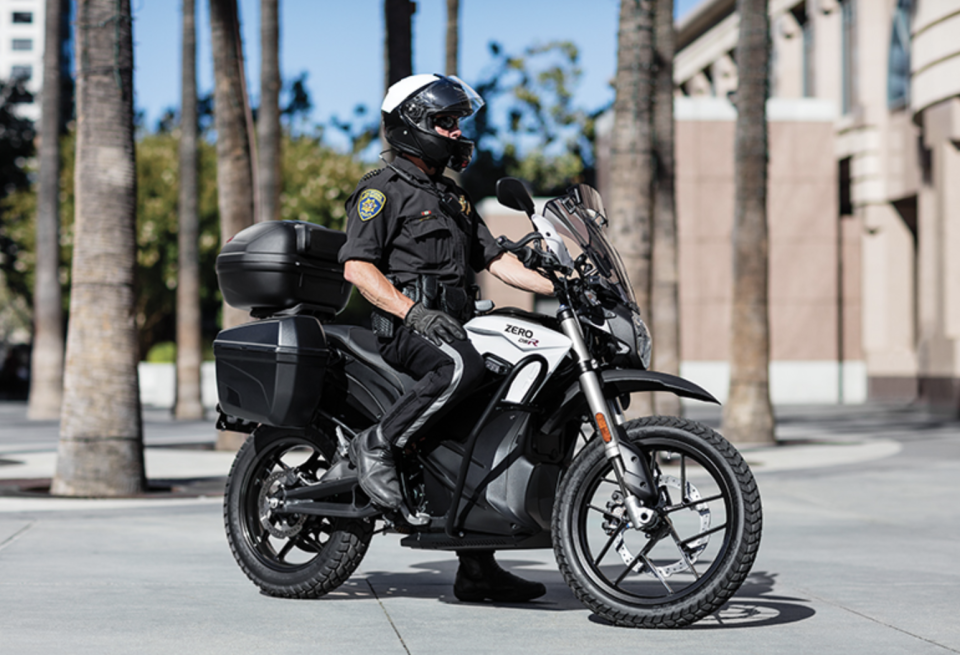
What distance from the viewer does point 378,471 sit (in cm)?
548

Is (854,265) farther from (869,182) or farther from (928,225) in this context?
(928,225)

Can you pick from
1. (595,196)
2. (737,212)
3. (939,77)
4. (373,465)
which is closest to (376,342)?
(373,465)

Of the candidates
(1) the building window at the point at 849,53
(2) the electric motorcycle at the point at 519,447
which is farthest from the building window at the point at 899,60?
(2) the electric motorcycle at the point at 519,447

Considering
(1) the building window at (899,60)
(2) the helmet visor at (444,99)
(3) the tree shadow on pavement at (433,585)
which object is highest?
(1) the building window at (899,60)

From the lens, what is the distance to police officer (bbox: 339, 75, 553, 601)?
5430mm

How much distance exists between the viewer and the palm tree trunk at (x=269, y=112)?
17.6 metres

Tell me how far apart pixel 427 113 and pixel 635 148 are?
851cm

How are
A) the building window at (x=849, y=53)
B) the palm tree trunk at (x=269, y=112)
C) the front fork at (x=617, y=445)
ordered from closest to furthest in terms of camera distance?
the front fork at (x=617, y=445) < the palm tree trunk at (x=269, y=112) < the building window at (x=849, y=53)

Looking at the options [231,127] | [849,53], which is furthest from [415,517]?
[849,53]

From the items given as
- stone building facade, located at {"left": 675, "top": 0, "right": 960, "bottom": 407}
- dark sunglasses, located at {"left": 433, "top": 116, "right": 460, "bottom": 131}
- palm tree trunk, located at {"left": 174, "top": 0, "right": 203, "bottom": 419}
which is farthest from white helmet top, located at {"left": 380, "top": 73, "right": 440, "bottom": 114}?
stone building facade, located at {"left": 675, "top": 0, "right": 960, "bottom": 407}

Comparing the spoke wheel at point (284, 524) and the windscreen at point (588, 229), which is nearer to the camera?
the windscreen at point (588, 229)

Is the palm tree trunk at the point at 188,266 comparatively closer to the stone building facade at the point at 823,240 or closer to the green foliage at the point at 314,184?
the stone building facade at the point at 823,240

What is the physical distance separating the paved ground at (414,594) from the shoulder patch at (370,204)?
162cm

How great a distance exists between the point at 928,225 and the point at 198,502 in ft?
70.6
